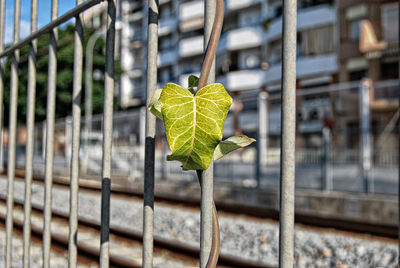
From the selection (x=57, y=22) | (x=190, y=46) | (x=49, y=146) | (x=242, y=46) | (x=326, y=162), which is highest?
(x=190, y=46)

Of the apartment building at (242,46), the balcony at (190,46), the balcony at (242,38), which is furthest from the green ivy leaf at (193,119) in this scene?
the balcony at (190,46)

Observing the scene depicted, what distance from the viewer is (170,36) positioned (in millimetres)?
45281

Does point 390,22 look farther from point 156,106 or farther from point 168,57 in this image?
point 168,57

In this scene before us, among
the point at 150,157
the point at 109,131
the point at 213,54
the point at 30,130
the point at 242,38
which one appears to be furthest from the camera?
the point at 242,38

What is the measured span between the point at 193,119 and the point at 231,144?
8cm

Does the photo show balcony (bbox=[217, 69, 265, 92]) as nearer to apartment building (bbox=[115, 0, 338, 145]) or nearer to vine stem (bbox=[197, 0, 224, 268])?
apartment building (bbox=[115, 0, 338, 145])

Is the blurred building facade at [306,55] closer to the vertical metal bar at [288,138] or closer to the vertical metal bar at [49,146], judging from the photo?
the vertical metal bar at [49,146]

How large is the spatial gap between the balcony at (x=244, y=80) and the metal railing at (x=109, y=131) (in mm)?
31260

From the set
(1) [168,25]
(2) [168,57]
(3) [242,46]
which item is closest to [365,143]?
(3) [242,46]

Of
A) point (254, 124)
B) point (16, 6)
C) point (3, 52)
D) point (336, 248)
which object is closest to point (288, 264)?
point (16, 6)

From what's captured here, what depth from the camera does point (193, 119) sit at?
30.3 inches

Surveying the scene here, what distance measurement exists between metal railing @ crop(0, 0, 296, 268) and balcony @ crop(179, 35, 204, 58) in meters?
38.8

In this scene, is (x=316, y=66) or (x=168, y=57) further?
(x=168, y=57)

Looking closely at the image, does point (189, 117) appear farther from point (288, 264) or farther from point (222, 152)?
point (288, 264)
